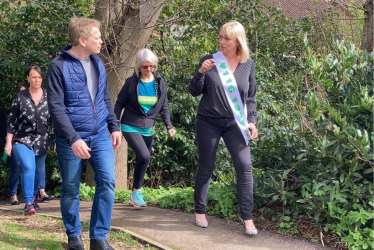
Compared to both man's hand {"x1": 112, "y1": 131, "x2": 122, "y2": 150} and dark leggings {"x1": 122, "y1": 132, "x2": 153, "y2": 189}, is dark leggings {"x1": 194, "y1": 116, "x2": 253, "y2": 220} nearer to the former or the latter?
man's hand {"x1": 112, "y1": 131, "x2": 122, "y2": 150}

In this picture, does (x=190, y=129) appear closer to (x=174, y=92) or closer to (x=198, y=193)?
(x=174, y=92)

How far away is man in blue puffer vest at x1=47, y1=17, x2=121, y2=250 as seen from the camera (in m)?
4.41

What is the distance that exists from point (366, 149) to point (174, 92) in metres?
4.58

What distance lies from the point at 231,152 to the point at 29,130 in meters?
2.84

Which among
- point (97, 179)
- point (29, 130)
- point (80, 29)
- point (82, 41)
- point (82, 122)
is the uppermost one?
point (80, 29)

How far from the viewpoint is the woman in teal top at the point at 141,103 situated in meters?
6.15

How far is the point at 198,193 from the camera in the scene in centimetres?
544

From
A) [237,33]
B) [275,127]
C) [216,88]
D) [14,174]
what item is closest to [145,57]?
[216,88]

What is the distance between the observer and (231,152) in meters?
5.16

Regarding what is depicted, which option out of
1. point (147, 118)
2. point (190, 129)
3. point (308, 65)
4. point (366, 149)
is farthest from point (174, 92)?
point (366, 149)

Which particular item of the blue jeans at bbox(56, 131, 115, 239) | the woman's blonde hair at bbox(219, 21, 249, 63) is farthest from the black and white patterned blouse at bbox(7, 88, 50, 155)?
the woman's blonde hair at bbox(219, 21, 249, 63)

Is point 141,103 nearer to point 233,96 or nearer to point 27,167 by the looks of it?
point 233,96

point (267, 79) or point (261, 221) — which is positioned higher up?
point (267, 79)

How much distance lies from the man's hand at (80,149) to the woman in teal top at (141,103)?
196 cm
